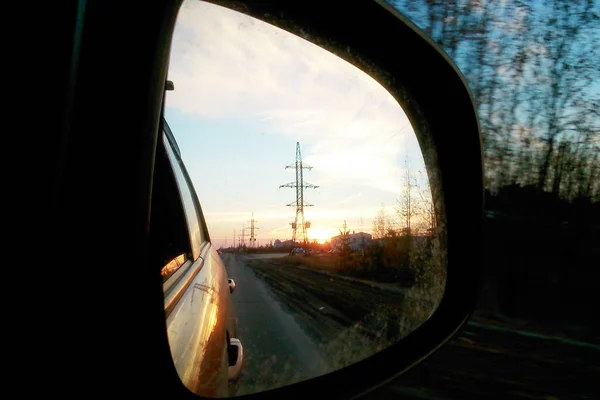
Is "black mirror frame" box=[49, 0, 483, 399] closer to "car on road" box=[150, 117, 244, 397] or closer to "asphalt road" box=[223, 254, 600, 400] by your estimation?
"car on road" box=[150, 117, 244, 397]

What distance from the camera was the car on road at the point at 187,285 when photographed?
134 cm

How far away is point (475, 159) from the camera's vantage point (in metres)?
2.19

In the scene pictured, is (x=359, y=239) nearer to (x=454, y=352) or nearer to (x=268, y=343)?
(x=268, y=343)

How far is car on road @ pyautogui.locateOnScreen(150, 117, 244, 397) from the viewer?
134cm

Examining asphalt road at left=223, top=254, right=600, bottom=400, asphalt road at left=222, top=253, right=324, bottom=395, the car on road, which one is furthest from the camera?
asphalt road at left=223, top=254, right=600, bottom=400

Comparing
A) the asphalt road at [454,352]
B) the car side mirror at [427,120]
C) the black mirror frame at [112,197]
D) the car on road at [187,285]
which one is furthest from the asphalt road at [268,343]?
the black mirror frame at [112,197]

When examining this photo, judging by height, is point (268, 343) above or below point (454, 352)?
above

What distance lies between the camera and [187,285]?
7.01ft

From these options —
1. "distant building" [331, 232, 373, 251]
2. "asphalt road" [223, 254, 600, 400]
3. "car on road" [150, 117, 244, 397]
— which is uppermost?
"distant building" [331, 232, 373, 251]

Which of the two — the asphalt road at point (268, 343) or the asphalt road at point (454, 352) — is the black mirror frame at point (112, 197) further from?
the asphalt road at point (454, 352)

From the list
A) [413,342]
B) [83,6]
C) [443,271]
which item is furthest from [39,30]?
[443,271]

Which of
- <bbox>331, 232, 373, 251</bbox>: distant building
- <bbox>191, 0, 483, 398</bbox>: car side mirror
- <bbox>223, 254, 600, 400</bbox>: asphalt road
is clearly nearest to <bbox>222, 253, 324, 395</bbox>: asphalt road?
<bbox>223, 254, 600, 400</bbox>: asphalt road

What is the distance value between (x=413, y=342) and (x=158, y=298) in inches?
49.0

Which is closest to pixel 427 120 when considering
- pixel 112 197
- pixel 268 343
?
pixel 112 197
